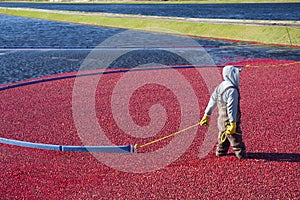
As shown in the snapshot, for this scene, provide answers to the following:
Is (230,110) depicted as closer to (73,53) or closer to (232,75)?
(232,75)

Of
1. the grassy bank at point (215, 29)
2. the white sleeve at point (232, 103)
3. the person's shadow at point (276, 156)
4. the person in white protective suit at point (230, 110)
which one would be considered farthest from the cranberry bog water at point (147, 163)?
the grassy bank at point (215, 29)

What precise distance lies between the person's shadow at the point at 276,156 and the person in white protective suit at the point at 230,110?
45 cm

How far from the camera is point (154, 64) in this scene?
2272 cm

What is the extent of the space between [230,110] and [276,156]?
1.62 m

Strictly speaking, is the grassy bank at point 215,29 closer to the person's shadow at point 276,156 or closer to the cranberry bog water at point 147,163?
the cranberry bog water at point 147,163

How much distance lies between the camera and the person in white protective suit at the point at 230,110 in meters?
8.72

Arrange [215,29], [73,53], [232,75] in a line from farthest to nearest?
[215,29], [73,53], [232,75]

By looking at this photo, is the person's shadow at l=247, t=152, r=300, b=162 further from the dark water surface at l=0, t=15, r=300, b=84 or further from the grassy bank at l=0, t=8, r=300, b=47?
the grassy bank at l=0, t=8, r=300, b=47

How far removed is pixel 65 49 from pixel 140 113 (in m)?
18.7

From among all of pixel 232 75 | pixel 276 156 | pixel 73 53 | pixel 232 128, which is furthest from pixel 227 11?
pixel 232 128

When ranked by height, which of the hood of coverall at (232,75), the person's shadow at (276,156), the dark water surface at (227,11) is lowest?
the dark water surface at (227,11)

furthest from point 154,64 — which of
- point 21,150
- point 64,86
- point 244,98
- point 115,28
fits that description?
point 115,28

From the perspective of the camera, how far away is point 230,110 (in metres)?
8.71

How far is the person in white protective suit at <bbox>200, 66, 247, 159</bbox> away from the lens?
872 centimetres
